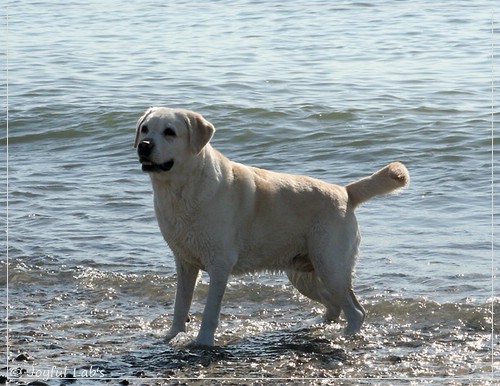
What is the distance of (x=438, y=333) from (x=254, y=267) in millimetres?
1259

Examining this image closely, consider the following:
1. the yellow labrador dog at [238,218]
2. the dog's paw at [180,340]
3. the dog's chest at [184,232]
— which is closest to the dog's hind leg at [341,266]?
the yellow labrador dog at [238,218]

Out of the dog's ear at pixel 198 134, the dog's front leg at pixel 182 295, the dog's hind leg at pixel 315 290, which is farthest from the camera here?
the dog's hind leg at pixel 315 290

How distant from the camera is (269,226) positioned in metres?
6.91

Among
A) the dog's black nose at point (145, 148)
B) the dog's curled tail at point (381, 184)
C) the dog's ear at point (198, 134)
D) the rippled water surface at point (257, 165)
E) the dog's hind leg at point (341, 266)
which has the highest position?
the dog's ear at point (198, 134)

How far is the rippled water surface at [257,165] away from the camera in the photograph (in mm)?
6562

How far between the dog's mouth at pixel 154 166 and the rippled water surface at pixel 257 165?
113 cm

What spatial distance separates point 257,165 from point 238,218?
5.59 meters

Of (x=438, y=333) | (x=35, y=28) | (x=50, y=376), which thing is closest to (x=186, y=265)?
(x=50, y=376)

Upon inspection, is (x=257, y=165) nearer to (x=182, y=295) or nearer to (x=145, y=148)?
(x=182, y=295)

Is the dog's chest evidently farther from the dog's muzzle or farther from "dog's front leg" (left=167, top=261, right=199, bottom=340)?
the dog's muzzle

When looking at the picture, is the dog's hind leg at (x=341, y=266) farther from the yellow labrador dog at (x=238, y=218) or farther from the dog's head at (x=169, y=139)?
the dog's head at (x=169, y=139)

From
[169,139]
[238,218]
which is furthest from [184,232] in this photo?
[169,139]

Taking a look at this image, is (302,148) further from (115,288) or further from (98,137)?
(115,288)

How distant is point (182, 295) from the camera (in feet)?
22.6
